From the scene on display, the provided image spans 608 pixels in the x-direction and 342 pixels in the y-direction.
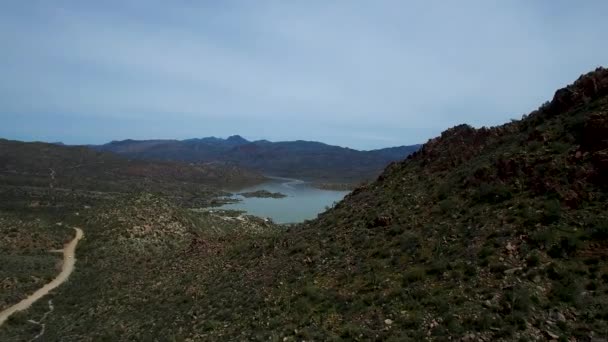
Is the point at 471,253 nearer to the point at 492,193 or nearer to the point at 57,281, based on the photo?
the point at 492,193

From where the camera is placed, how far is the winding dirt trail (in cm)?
2105

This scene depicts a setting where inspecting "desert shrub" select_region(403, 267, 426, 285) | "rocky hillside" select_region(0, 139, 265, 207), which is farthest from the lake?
"desert shrub" select_region(403, 267, 426, 285)

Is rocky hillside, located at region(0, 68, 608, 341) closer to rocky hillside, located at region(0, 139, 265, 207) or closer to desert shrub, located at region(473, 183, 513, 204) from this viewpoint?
desert shrub, located at region(473, 183, 513, 204)

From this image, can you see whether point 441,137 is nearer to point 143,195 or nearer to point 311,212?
point 143,195

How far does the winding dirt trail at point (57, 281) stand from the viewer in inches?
829

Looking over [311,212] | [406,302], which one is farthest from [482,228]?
[311,212]

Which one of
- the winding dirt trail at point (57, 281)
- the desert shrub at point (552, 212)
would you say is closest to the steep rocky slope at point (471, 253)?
the desert shrub at point (552, 212)

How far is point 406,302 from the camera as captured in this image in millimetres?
10703

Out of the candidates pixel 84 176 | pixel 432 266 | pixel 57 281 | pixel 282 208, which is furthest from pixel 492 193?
pixel 84 176

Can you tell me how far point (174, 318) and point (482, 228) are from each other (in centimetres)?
1100

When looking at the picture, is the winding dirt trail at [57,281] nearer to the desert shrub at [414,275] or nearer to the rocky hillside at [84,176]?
the desert shrub at [414,275]

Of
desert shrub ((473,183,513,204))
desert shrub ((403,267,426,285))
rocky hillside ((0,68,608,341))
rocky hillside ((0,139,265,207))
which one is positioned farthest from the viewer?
rocky hillside ((0,139,265,207))

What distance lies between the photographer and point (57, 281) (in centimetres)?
2633

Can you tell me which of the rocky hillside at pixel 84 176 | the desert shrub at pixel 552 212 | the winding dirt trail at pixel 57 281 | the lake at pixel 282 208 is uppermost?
the desert shrub at pixel 552 212
